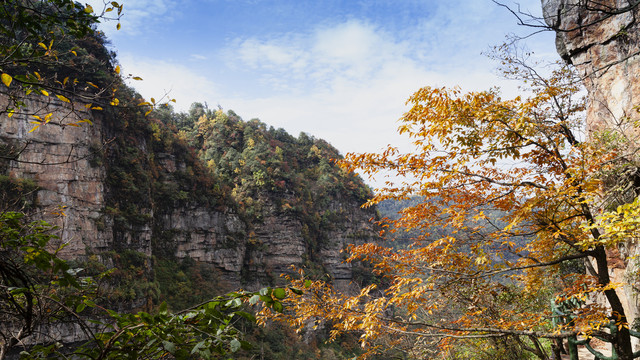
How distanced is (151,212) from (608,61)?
81.9ft

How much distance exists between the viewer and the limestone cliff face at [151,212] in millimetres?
17094

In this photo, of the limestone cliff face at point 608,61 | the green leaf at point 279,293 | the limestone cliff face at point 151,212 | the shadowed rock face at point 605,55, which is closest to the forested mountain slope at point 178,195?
the limestone cliff face at point 151,212

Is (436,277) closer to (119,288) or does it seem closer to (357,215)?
(119,288)

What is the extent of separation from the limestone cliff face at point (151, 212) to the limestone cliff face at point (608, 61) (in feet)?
36.5

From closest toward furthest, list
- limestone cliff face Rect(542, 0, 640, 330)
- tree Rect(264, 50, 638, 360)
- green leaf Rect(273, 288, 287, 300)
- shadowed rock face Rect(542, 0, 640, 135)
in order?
green leaf Rect(273, 288, 287, 300), tree Rect(264, 50, 638, 360), limestone cliff face Rect(542, 0, 640, 330), shadowed rock face Rect(542, 0, 640, 135)

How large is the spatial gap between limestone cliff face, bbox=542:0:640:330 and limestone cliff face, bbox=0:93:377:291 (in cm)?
1114

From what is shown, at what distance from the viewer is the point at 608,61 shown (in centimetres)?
736

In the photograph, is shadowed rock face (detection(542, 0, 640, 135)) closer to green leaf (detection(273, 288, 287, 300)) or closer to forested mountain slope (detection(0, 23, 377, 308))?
green leaf (detection(273, 288, 287, 300))

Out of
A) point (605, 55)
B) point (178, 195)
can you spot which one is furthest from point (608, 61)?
point (178, 195)

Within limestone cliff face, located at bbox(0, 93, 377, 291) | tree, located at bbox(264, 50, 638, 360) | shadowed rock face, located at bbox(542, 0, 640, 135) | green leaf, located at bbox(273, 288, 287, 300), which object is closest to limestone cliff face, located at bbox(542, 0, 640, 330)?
shadowed rock face, located at bbox(542, 0, 640, 135)

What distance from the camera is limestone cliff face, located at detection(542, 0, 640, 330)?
632 centimetres

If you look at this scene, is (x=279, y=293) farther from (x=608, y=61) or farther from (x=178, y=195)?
(x=178, y=195)

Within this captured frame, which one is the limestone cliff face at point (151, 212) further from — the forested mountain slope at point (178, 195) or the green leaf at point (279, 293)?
the green leaf at point (279, 293)

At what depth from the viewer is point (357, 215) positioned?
44.8m
